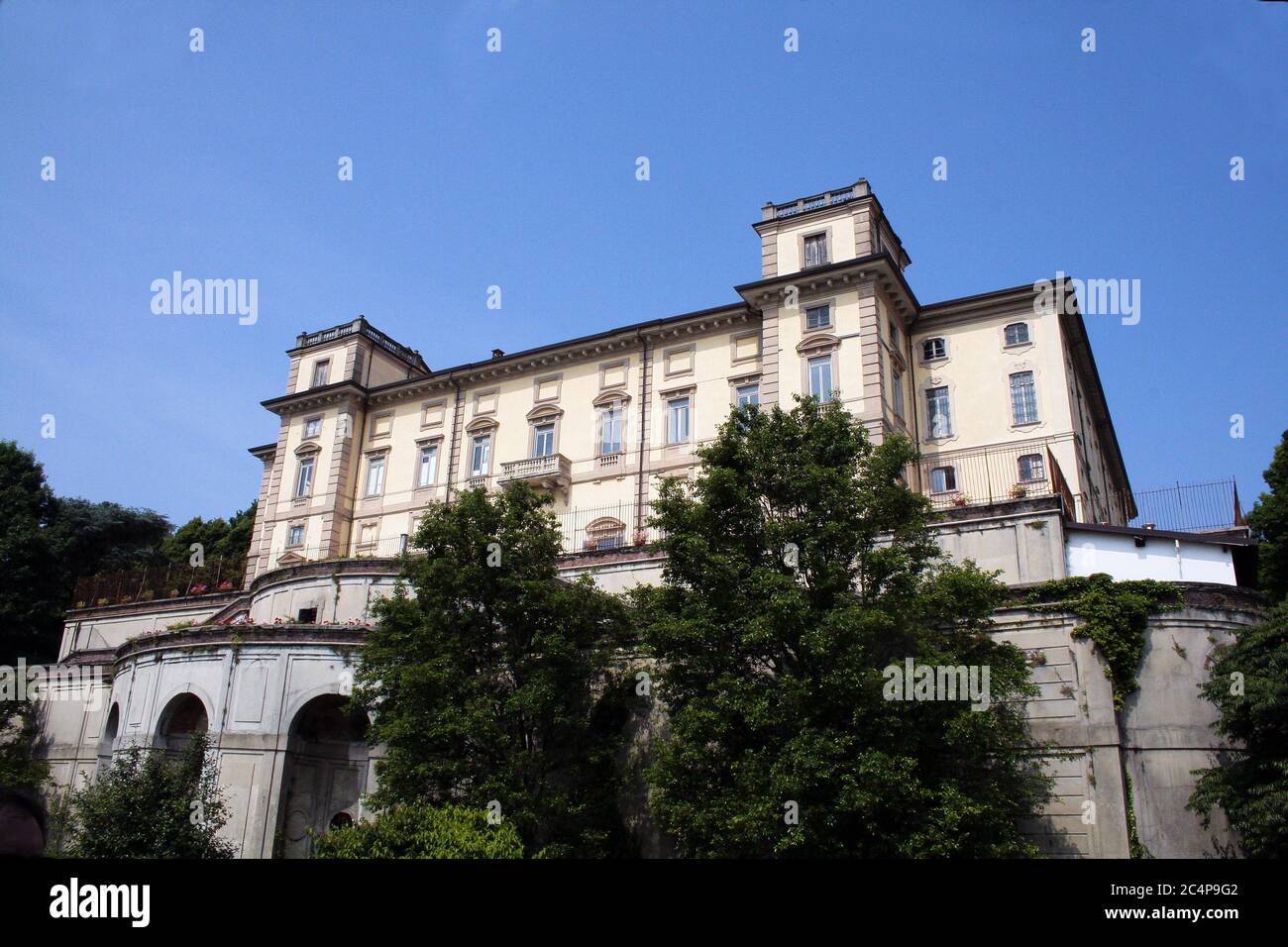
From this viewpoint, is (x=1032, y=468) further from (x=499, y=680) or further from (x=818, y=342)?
(x=499, y=680)

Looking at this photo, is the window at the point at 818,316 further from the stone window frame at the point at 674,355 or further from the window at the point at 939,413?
the stone window frame at the point at 674,355

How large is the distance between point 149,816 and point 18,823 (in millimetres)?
19476

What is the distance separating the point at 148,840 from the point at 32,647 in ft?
101

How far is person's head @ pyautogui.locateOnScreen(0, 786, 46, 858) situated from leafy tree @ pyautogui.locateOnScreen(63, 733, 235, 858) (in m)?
18.5

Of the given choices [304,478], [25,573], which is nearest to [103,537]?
[25,573]

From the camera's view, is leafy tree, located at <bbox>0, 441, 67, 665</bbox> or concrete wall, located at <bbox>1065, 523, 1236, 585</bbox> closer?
concrete wall, located at <bbox>1065, 523, 1236, 585</bbox>

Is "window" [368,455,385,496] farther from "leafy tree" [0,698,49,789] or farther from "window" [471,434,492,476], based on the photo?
"leafy tree" [0,698,49,789]

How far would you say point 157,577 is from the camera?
134 ft

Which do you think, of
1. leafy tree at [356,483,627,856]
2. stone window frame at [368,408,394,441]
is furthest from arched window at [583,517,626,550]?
leafy tree at [356,483,627,856]

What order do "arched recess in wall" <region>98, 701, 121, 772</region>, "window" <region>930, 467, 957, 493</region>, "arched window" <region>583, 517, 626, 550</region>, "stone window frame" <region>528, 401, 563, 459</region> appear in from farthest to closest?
"stone window frame" <region>528, 401, 563, 459</region>
"arched window" <region>583, 517, 626, 550</region>
"window" <region>930, 467, 957, 493</region>
"arched recess in wall" <region>98, 701, 121, 772</region>

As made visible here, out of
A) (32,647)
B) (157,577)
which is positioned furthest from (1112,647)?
(32,647)

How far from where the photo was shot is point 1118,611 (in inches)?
803

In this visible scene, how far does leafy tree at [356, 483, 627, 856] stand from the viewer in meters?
19.5
